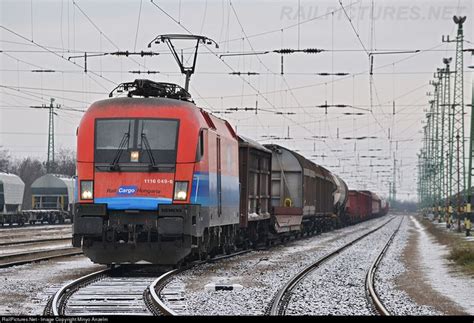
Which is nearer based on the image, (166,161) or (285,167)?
(166,161)

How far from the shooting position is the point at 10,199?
5878 centimetres

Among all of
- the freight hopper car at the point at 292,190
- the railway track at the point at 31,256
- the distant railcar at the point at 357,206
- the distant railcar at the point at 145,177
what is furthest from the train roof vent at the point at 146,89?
the distant railcar at the point at 357,206

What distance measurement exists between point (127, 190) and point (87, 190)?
862mm

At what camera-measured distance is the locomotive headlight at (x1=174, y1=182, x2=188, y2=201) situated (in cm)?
1808

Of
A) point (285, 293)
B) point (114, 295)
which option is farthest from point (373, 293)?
point (114, 295)

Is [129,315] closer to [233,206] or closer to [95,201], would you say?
[95,201]

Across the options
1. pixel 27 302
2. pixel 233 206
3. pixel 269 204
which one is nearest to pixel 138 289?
pixel 27 302

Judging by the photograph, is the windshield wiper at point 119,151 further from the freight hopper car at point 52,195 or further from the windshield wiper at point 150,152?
the freight hopper car at point 52,195

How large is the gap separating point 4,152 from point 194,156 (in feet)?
380

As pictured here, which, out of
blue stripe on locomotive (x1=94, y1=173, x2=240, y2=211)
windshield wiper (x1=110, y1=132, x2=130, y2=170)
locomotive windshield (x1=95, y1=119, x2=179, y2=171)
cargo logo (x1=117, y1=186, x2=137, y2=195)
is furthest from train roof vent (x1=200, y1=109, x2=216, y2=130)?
cargo logo (x1=117, y1=186, x2=137, y2=195)

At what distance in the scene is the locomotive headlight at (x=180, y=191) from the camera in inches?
712

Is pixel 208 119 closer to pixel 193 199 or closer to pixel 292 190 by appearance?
pixel 193 199

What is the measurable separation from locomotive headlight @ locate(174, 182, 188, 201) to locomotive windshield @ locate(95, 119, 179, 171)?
0.42 meters

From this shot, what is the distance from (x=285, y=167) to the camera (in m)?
36.8
